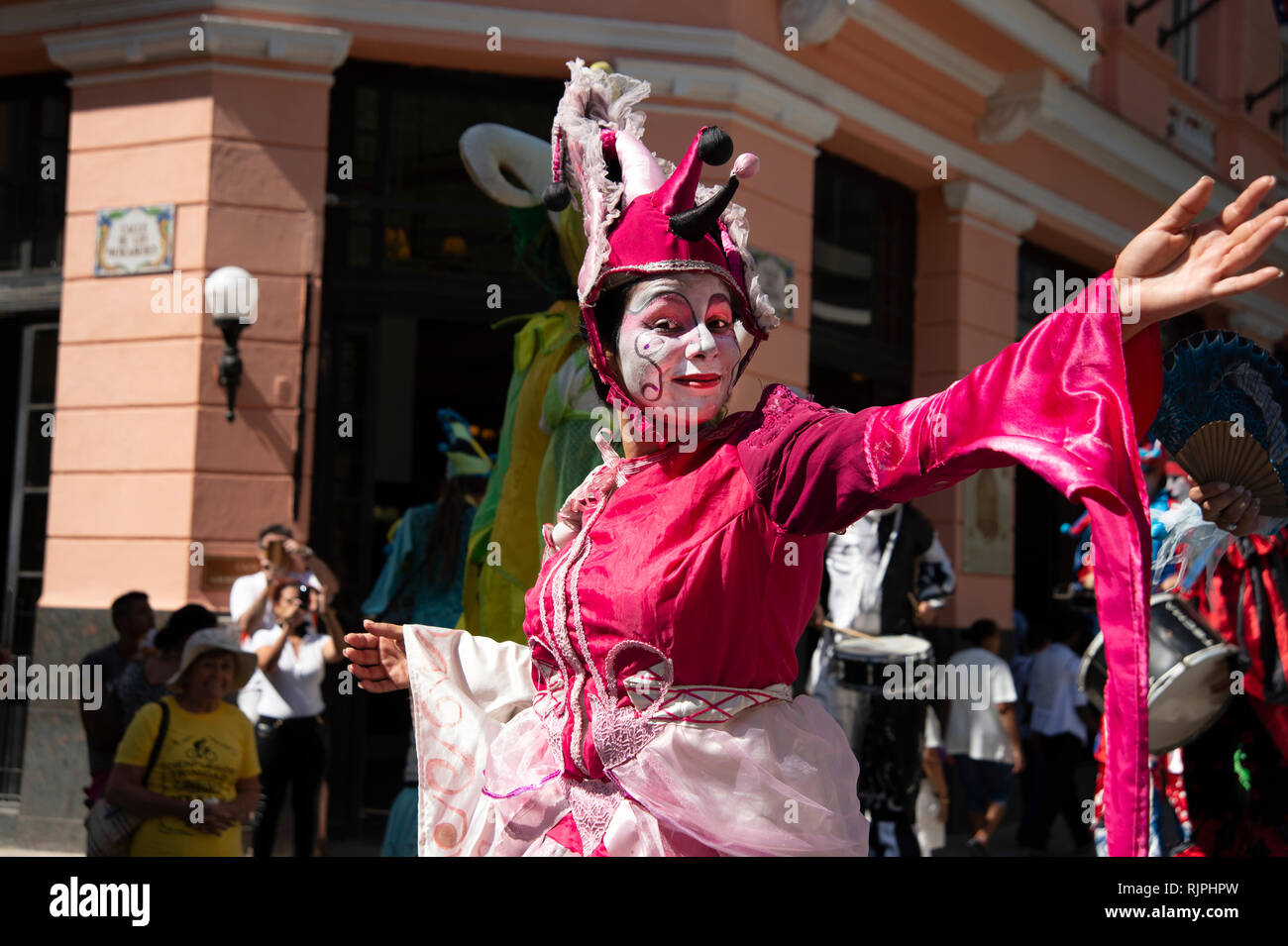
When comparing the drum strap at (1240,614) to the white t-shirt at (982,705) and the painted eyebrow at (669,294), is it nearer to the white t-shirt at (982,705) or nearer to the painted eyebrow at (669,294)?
the painted eyebrow at (669,294)

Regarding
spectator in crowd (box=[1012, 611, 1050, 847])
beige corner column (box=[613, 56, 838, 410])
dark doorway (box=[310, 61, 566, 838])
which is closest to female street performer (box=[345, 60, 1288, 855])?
beige corner column (box=[613, 56, 838, 410])

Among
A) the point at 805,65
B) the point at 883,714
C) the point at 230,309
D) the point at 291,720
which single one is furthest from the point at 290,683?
the point at 805,65

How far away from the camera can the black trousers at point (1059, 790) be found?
8.59 metres

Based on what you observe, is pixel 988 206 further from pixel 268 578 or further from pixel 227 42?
pixel 268 578

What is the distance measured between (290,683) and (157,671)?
0.57 m

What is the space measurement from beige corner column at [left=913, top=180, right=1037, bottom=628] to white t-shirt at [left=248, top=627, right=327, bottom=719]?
4.78 meters

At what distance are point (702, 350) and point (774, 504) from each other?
34 centimetres

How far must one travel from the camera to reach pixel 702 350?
7.65ft

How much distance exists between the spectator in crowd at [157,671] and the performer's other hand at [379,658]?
320 centimetres

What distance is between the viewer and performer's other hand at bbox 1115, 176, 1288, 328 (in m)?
1.68

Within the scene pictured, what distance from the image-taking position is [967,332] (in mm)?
9672

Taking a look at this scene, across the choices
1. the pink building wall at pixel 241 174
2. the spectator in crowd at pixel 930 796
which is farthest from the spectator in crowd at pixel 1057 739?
the pink building wall at pixel 241 174

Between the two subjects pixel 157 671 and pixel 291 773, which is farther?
pixel 291 773
